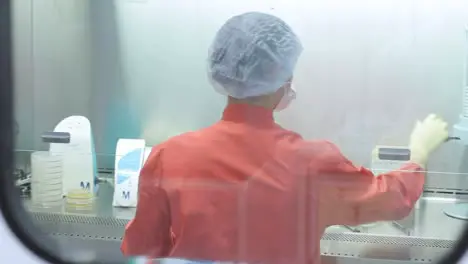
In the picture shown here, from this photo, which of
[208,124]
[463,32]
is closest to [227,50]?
[208,124]

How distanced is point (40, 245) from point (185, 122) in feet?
1.70

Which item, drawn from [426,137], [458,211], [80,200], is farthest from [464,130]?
[80,200]

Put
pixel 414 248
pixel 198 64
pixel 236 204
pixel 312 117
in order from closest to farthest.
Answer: pixel 236 204 → pixel 414 248 → pixel 312 117 → pixel 198 64

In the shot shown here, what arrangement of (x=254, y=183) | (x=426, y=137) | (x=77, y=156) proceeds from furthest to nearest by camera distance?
(x=77, y=156) < (x=426, y=137) < (x=254, y=183)

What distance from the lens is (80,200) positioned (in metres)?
1.46

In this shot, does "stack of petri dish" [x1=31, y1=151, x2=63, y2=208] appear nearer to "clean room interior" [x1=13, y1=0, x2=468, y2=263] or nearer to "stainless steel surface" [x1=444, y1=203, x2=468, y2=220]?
"clean room interior" [x1=13, y1=0, x2=468, y2=263]

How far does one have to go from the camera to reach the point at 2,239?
1165 millimetres

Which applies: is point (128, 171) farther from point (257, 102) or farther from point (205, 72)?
point (257, 102)

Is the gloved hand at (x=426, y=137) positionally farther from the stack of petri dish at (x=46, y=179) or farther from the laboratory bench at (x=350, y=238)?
the stack of petri dish at (x=46, y=179)

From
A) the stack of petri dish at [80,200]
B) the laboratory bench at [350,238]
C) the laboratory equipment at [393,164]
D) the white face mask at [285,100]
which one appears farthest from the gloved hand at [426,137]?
the stack of petri dish at [80,200]

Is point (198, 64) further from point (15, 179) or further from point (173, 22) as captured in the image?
point (15, 179)

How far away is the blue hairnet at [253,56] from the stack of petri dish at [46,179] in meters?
0.50

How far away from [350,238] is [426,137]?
358mm

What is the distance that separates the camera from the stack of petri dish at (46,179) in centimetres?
133
